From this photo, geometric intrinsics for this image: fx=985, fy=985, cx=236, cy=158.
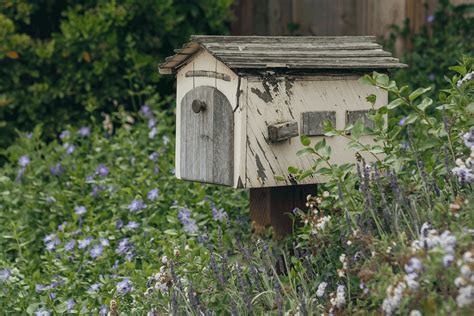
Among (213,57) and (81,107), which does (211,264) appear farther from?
(81,107)

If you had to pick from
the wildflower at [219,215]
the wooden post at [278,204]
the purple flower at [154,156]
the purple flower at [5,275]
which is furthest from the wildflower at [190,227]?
the purple flower at [154,156]

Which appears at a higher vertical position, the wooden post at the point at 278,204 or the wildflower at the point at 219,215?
the wooden post at the point at 278,204

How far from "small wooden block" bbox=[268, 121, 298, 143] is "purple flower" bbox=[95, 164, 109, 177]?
163cm

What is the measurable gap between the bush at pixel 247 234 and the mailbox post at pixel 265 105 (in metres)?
0.11

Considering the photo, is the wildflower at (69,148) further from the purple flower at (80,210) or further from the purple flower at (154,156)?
the purple flower at (80,210)

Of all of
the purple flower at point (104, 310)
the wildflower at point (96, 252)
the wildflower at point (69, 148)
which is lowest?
the purple flower at point (104, 310)

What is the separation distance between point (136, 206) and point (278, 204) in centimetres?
90

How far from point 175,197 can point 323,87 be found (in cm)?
115

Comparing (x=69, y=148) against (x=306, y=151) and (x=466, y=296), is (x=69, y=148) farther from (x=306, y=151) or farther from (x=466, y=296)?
(x=466, y=296)

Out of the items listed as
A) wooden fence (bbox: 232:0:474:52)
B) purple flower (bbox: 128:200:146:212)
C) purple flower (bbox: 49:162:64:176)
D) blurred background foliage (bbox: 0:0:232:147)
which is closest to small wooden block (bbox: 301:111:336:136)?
purple flower (bbox: 128:200:146:212)

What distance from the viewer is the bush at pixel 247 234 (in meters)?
2.45

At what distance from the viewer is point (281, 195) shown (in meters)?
3.41

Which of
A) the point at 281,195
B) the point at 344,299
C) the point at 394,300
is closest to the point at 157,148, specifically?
the point at 281,195

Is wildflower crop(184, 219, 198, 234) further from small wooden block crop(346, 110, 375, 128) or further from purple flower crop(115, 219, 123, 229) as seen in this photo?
small wooden block crop(346, 110, 375, 128)
